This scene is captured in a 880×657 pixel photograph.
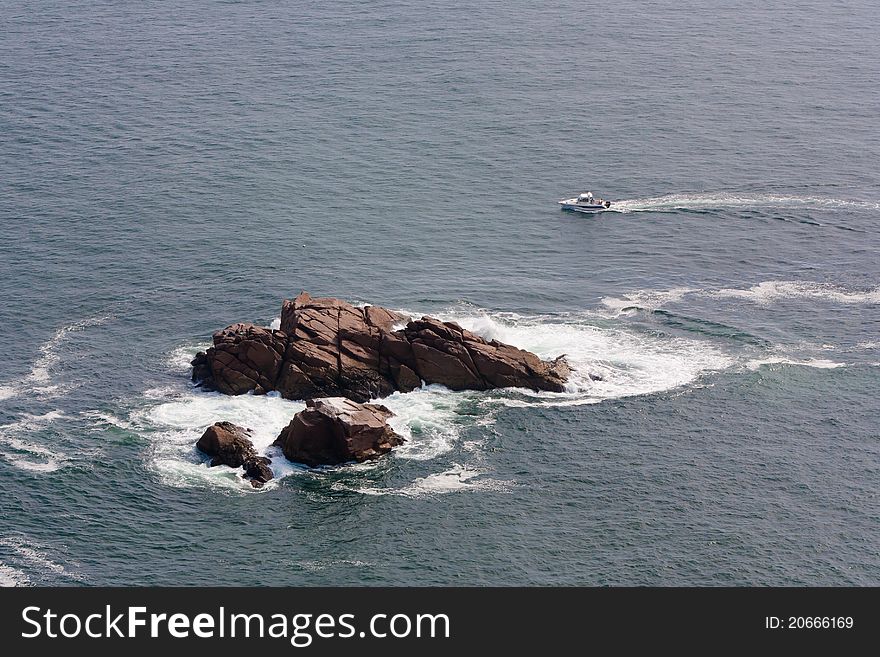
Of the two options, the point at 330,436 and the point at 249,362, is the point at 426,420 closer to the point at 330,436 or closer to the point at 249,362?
the point at 330,436

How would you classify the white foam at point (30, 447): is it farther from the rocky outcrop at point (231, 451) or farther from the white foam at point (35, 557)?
the rocky outcrop at point (231, 451)

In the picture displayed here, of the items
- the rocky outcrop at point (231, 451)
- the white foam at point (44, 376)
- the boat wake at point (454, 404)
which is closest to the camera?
the rocky outcrop at point (231, 451)

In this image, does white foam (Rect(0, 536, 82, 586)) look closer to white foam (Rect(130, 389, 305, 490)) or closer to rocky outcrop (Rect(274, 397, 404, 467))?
white foam (Rect(130, 389, 305, 490))

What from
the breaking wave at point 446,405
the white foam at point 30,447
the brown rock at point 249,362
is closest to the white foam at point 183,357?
the breaking wave at point 446,405

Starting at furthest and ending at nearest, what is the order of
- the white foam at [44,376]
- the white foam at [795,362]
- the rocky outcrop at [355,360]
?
the white foam at [795,362] < the white foam at [44,376] < the rocky outcrop at [355,360]

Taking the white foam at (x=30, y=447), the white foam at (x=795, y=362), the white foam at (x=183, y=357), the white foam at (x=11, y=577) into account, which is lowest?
the white foam at (x=11, y=577)

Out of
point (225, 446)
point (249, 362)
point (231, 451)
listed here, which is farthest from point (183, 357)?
point (231, 451)
